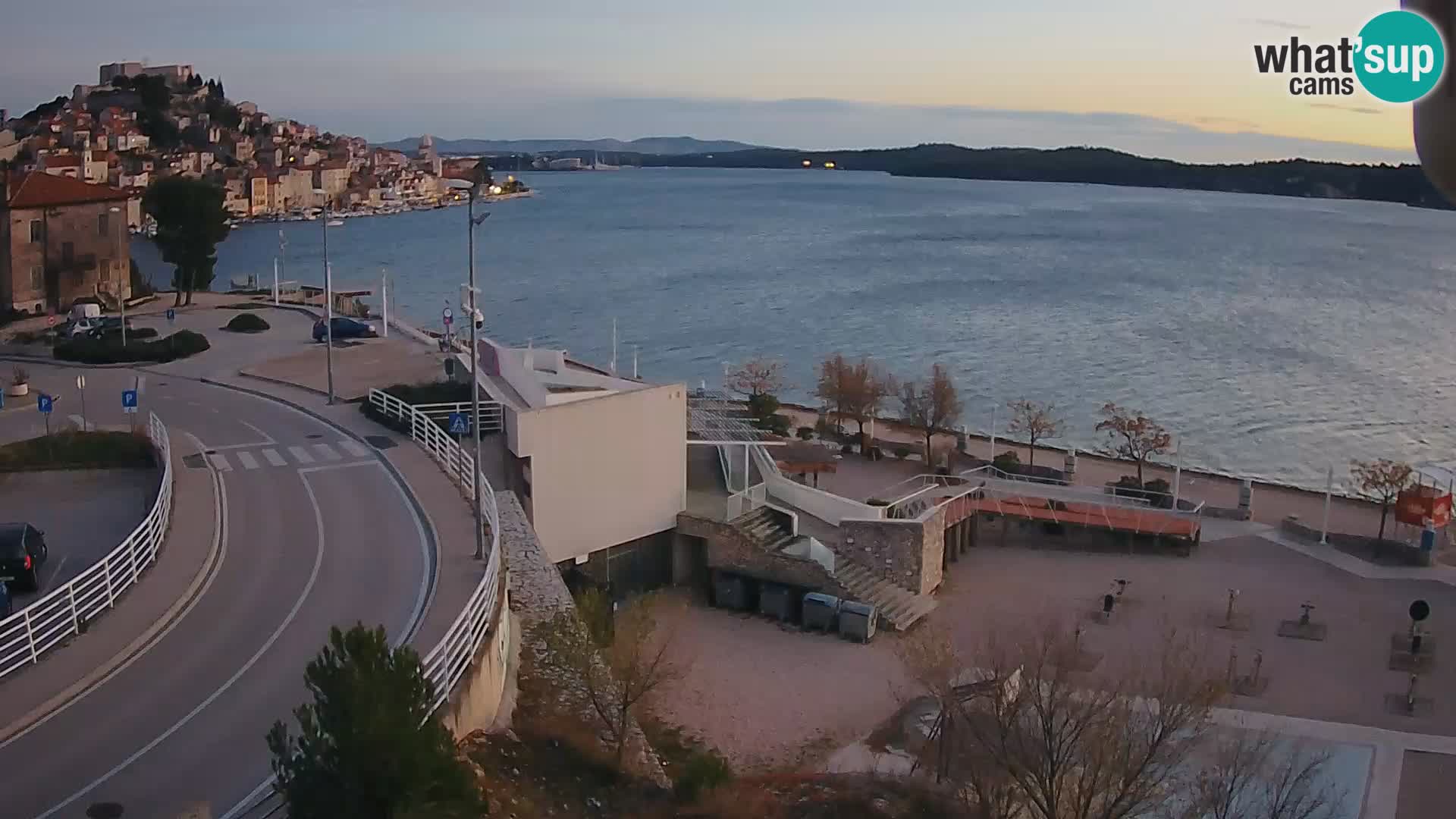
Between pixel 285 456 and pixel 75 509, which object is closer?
pixel 75 509

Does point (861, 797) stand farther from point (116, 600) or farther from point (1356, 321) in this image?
point (1356, 321)

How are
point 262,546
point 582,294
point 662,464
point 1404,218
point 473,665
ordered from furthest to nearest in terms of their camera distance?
point 1404,218, point 582,294, point 662,464, point 262,546, point 473,665

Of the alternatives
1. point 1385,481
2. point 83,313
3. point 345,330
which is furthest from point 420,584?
point 83,313

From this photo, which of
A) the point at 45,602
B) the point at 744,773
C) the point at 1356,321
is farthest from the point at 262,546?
the point at 1356,321

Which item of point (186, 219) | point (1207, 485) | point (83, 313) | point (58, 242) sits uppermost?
point (186, 219)

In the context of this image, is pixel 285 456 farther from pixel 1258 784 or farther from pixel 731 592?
pixel 1258 784

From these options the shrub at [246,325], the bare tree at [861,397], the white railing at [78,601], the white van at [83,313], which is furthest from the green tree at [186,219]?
the white railing at [78,601]
